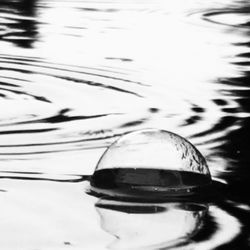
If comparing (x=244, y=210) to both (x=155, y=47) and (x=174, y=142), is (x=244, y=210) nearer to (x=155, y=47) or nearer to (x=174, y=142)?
(x=174, y=142)

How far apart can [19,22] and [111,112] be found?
3.92 meters

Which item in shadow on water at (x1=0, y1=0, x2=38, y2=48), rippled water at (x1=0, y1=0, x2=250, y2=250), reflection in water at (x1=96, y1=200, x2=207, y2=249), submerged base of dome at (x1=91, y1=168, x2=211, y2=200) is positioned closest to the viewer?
reflection in water at (x1=96, y1=200, x2=207, y2=249)

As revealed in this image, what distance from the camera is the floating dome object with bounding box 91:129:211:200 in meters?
3.22

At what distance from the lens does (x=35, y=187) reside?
10.7 ft

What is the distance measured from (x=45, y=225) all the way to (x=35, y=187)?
0.50m

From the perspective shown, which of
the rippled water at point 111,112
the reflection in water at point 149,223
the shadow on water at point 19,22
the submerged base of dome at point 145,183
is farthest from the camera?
the shadow on water at point 19,22

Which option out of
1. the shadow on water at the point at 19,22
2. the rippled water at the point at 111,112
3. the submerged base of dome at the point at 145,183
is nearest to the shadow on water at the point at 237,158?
the rippled water at the point at 111,112

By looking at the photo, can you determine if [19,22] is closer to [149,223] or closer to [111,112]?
[111,112]

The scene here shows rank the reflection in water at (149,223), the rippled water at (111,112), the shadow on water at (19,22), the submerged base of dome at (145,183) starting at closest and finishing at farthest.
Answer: the reflection in water at (149,223) → the rippled water at (111,112) → the submerged base of dome at (145,183) → the shadow on water at (19,22)

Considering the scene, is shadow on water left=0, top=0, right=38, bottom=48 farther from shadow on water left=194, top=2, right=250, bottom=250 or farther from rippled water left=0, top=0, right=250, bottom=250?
shadow on water left=194, top=2, right=250, bottom=250

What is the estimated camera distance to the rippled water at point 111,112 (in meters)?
2.77

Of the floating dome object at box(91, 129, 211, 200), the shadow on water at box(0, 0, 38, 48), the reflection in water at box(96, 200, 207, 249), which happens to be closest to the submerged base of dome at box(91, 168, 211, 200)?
the floating dome object at box(91, 129, 211, 200)

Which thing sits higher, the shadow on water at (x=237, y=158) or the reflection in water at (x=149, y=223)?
the reflection in water at (x=149, y=223)

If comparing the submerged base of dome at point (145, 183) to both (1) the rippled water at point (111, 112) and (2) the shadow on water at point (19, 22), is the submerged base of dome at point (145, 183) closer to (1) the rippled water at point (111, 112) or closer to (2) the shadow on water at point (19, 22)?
(1) the rippled water at point (111, 112)
